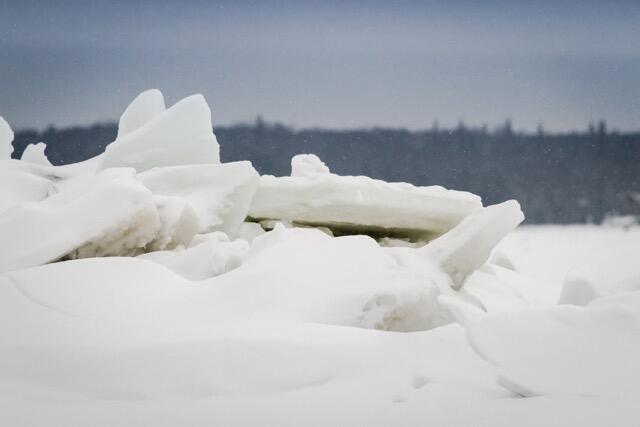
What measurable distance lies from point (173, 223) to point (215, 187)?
2.27 feet

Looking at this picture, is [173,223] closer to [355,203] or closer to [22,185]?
[355,203]

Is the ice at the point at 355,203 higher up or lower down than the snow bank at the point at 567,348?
lower down

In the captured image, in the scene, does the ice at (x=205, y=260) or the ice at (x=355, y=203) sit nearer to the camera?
the ice at (x=205, y=260)

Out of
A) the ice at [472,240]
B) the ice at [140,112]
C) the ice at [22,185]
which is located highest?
the ice at [140,112]

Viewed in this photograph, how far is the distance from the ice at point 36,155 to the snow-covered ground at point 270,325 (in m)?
1.62

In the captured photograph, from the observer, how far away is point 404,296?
7.57 ft

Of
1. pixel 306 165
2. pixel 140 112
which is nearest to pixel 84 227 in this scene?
pixel 306 165

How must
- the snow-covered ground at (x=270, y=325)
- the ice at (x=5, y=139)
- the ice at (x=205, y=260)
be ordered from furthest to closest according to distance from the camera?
the ice at (x=5, y=139) → the ice at (x=205, y=260) → the snow-covered ground at (x=270, y=325)

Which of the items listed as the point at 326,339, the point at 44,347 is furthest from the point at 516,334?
the point at 44,347

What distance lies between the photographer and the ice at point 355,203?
14.1ft

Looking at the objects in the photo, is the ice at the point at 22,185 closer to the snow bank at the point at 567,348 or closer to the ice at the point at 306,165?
the ice at the point at 306,165

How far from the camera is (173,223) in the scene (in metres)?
3.41

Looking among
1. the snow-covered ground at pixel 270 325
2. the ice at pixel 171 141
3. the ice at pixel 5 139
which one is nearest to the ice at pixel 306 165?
the ice at pixel 171 141

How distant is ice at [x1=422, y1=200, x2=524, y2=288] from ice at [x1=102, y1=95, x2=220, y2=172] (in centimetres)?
203
